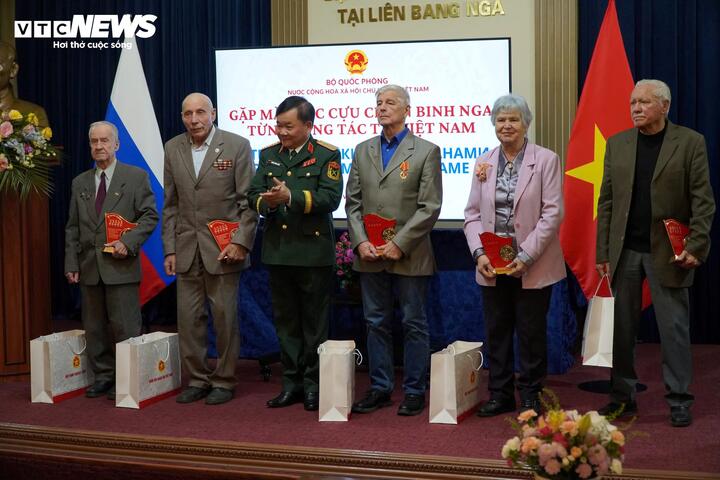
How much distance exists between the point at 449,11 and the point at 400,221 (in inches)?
82.5

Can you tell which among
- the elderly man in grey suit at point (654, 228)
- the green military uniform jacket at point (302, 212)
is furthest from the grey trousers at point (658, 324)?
the green military uniform jacket at point (302, 212)

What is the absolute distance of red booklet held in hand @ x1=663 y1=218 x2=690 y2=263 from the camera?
3.79 m

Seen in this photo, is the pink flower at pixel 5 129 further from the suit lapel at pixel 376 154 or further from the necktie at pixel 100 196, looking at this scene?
the suit lapel at pixel 376 154

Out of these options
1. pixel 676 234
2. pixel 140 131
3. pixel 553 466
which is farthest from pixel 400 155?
pixel 140 131

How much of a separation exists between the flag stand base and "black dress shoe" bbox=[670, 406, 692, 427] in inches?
28.4

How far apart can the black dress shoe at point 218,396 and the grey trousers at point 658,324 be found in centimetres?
183

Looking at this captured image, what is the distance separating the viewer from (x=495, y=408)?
13.5ft

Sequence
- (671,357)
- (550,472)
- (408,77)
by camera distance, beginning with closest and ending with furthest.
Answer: (550,472)
(671,357)
(408,77)

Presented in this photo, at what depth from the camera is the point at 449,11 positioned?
574 centimetres

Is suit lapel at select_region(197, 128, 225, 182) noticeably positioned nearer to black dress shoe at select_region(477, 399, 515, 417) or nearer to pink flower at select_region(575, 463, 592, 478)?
black dress shoe at select_region(477, 399, 515, 417)

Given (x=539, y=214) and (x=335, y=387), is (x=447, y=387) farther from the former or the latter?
(x=539, y=214)

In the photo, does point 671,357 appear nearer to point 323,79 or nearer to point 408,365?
point 408,365

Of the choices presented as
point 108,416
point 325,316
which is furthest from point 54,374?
point 325,316

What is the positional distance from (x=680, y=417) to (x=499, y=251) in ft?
3.39
